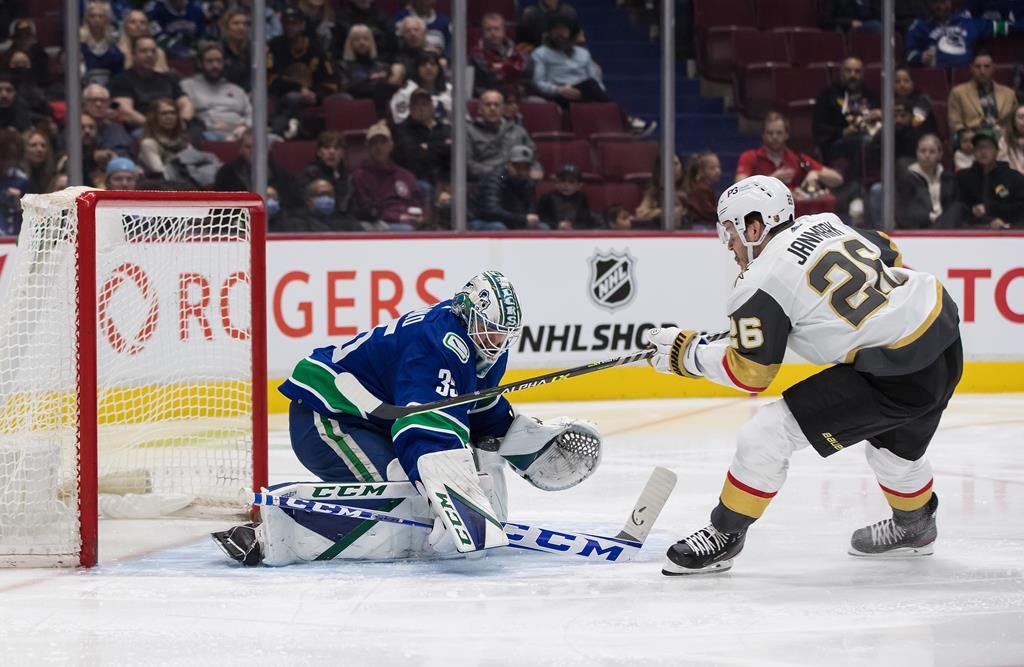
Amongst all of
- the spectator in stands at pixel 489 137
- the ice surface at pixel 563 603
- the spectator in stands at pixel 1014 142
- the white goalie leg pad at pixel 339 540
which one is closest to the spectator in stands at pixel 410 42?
the spectator in stands at pixel 489 137

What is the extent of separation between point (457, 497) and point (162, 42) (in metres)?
3.88

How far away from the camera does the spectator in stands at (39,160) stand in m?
6.43

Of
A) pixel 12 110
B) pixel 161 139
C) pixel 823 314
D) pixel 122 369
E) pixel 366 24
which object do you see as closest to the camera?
pixel 823 314

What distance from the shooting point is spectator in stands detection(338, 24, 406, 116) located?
22.7 feet

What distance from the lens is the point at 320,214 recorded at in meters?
6.77

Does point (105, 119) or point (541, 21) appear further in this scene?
point (541, 21)

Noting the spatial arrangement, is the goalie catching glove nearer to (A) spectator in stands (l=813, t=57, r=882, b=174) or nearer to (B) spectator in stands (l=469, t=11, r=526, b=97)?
(B) spectator in stands (l=469, t=11, r=526, b=97)

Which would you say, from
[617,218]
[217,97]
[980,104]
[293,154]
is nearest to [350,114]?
[293,154]

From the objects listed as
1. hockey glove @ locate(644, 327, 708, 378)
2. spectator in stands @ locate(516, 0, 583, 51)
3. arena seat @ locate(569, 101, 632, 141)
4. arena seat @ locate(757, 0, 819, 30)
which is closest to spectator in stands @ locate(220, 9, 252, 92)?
spectator in stands @ locate(516, 0, 583, 51)

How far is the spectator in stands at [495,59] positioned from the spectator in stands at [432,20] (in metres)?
0.14

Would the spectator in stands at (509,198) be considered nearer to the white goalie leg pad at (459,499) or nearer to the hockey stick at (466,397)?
the hockey stick at (466,397)

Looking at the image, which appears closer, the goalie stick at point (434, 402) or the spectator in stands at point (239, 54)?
the goalie stick at point (434, 402)

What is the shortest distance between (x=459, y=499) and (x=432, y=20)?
3922mm

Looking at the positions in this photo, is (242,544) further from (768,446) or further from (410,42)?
(410,42)
